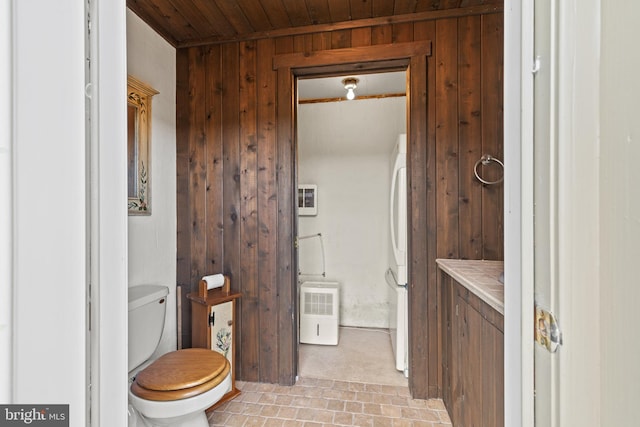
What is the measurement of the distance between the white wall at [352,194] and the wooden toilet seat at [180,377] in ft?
6.21

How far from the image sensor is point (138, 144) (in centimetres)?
190

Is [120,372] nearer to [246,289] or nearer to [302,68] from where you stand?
[246,289]

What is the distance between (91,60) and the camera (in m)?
0.50

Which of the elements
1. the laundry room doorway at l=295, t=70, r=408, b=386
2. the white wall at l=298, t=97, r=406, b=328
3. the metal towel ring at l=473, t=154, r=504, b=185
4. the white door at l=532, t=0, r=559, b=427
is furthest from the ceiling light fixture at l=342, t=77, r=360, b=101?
the white door at l=532, t=0, r=559, b=427

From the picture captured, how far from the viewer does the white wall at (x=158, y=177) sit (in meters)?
1.88

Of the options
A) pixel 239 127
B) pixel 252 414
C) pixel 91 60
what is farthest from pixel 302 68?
pixel 252 414

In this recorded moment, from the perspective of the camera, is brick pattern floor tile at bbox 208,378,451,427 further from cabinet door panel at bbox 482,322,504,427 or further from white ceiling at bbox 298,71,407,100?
white ceiling at bbox 298,71,407,100

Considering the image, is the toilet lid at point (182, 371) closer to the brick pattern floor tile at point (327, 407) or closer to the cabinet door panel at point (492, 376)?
the brick pattern floor tile at point (327, 407)

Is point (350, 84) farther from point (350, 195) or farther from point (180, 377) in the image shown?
point (180, 377)

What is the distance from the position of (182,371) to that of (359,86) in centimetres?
281

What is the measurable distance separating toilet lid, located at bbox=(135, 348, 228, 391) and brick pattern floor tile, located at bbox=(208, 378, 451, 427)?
48 centimetres

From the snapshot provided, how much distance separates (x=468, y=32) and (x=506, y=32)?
183 cm

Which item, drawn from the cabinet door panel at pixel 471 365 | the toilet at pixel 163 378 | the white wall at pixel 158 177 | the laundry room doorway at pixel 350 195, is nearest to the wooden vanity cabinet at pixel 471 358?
the cabinet door panel at pixel 471 365

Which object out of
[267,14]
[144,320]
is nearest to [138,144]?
[144,320]
